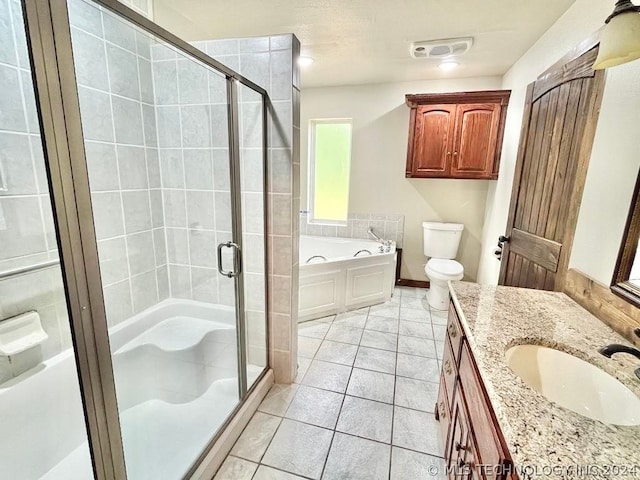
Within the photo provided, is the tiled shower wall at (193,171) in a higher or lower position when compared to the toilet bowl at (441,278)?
higher

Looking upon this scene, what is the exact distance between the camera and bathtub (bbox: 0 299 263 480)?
4.08 feet

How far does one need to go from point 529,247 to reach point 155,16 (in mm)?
2931

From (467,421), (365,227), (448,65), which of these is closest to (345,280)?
(365,227)

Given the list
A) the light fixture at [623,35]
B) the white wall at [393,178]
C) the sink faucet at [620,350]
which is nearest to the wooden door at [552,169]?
the light fixture at [623,35]

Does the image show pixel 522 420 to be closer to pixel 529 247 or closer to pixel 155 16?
pixel 529 247

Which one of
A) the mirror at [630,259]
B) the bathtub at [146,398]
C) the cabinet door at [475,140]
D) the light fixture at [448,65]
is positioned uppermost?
the light fixture at [448,65]

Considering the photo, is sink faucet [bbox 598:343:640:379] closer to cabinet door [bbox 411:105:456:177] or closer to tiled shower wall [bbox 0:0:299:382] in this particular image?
tiled shower wall [bbox 0:0:299:382]

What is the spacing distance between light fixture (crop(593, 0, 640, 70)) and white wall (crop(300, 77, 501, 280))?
2576 mm

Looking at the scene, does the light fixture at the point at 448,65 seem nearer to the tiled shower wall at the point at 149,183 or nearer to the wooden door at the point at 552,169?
the wooden door at the point at 552,169

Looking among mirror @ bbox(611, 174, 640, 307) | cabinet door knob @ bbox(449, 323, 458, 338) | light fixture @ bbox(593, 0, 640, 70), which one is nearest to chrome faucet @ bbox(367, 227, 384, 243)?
cabinet door knob @ bbox(449, 323, 458, 338)

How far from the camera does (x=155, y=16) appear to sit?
2.07 m

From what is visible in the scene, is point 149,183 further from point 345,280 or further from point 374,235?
point 374,235

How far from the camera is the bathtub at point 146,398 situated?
124cm

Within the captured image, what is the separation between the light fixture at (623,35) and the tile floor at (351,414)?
1830mm
